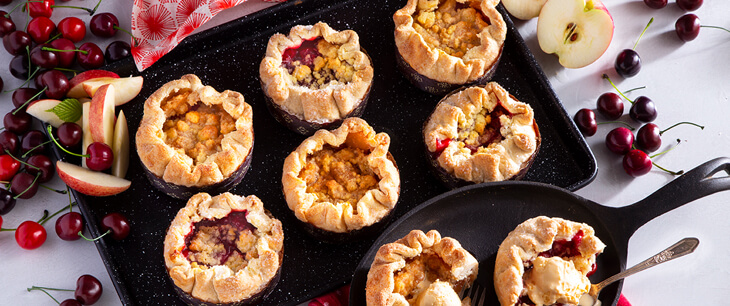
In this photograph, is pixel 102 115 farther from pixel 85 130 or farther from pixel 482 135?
pixel 482 135

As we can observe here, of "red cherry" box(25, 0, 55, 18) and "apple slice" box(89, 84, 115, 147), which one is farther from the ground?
"red cherry" box(25, 0, 55, 18)

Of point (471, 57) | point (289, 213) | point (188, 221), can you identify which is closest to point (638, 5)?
point (471, 57)

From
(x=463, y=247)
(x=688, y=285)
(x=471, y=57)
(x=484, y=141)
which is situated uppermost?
(x=471, y=57)

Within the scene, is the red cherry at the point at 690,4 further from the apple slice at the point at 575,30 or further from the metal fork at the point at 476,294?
the metal fork at the point at 476,294

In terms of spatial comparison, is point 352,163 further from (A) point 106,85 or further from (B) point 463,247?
(A) point 106,85

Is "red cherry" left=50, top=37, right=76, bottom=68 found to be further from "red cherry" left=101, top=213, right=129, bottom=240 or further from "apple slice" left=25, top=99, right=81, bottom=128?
"red cherry" left=101, top=213, right=129, bottom=240

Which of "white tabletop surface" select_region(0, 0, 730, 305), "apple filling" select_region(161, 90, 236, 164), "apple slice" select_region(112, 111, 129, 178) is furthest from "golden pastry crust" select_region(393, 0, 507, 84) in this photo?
"apple slice" select_region(112, 111, 129, 178)

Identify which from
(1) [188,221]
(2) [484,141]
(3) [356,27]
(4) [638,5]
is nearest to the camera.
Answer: (1) [188,221]
